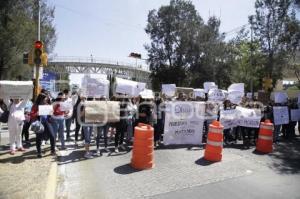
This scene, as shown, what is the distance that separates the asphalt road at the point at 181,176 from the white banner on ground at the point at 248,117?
2.29 meters

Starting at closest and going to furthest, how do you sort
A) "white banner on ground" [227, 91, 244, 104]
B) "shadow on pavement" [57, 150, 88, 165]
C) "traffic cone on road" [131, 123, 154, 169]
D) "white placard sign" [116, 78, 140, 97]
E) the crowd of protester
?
"traffic cone on road" [131, 123, 154, 169]
"shadow on pavement" [57, 150, 88, 165]
the crowd of protester
"white placard sign" [116, 78, 140, 97]
"white banner on ground" [227, 91, 244, 104]

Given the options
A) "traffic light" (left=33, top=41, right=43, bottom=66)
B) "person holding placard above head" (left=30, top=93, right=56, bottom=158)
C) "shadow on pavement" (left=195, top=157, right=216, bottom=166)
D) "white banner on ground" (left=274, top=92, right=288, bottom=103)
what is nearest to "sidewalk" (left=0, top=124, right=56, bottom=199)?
"person holding placard above head" (left=30, top=93, right=56, bottom=158)

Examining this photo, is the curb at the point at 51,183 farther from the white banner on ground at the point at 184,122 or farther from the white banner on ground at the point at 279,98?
the white banner on ground at the point at 279,98

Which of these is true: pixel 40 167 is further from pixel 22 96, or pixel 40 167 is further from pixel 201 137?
pixel 201 137

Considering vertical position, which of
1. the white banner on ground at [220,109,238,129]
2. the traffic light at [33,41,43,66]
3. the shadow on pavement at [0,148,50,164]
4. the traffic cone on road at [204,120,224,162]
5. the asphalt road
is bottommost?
the asphalt road

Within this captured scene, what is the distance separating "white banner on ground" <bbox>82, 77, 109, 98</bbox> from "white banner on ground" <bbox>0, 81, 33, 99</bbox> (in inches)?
83.5

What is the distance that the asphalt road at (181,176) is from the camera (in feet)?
25.8

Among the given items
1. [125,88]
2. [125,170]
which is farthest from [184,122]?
[125,170]

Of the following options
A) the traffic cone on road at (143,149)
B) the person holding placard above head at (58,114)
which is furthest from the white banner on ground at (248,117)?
the person holding placard above head at (58,114)

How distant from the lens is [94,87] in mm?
13031

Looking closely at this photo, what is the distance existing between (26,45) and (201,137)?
1802 cm

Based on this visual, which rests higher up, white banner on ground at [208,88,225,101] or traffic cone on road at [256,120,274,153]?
white banner on ground at [208,88,225,101]

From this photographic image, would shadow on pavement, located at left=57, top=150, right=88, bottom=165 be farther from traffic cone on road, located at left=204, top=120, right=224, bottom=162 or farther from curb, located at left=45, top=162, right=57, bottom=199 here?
traffic cone on road, located at left=204, top=120, right=224, bottom=162

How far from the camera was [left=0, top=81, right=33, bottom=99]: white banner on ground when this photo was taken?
10.9 metres
